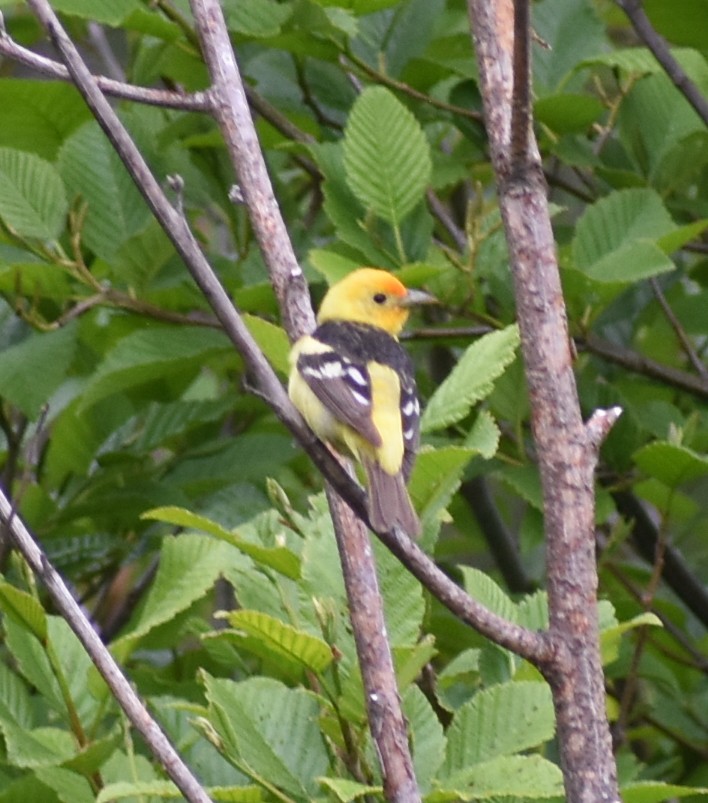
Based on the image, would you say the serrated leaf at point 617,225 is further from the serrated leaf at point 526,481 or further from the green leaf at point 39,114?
the green leaf at point 39,114

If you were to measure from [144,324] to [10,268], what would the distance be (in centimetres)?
57

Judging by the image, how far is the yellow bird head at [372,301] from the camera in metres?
3.57

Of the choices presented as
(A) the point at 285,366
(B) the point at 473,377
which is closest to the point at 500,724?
(B) the point at 473,377

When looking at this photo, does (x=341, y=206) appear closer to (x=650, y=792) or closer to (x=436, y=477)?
(x=436, y=477)

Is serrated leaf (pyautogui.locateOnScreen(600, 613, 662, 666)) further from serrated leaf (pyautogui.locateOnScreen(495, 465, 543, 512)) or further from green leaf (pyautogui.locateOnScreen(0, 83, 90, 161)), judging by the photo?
green leaf (pyautogui.locateOnScreen(0, 83, 90, 161))

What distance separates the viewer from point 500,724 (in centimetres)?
240

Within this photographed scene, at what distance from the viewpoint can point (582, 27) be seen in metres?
3.81

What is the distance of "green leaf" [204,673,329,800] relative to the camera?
7.75ft

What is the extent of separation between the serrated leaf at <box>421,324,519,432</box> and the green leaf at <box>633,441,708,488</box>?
0.69 m

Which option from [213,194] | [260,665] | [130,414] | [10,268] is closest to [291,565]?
[260,665]

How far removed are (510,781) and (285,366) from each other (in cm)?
95

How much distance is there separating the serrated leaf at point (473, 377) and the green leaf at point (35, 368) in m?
1.13

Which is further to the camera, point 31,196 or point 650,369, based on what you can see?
point 650,369

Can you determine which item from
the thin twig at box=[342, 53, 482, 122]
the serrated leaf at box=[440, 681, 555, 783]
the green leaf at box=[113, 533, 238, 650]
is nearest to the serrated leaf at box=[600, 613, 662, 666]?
the serrated leaf at box=[440, 681, 555, 783]
